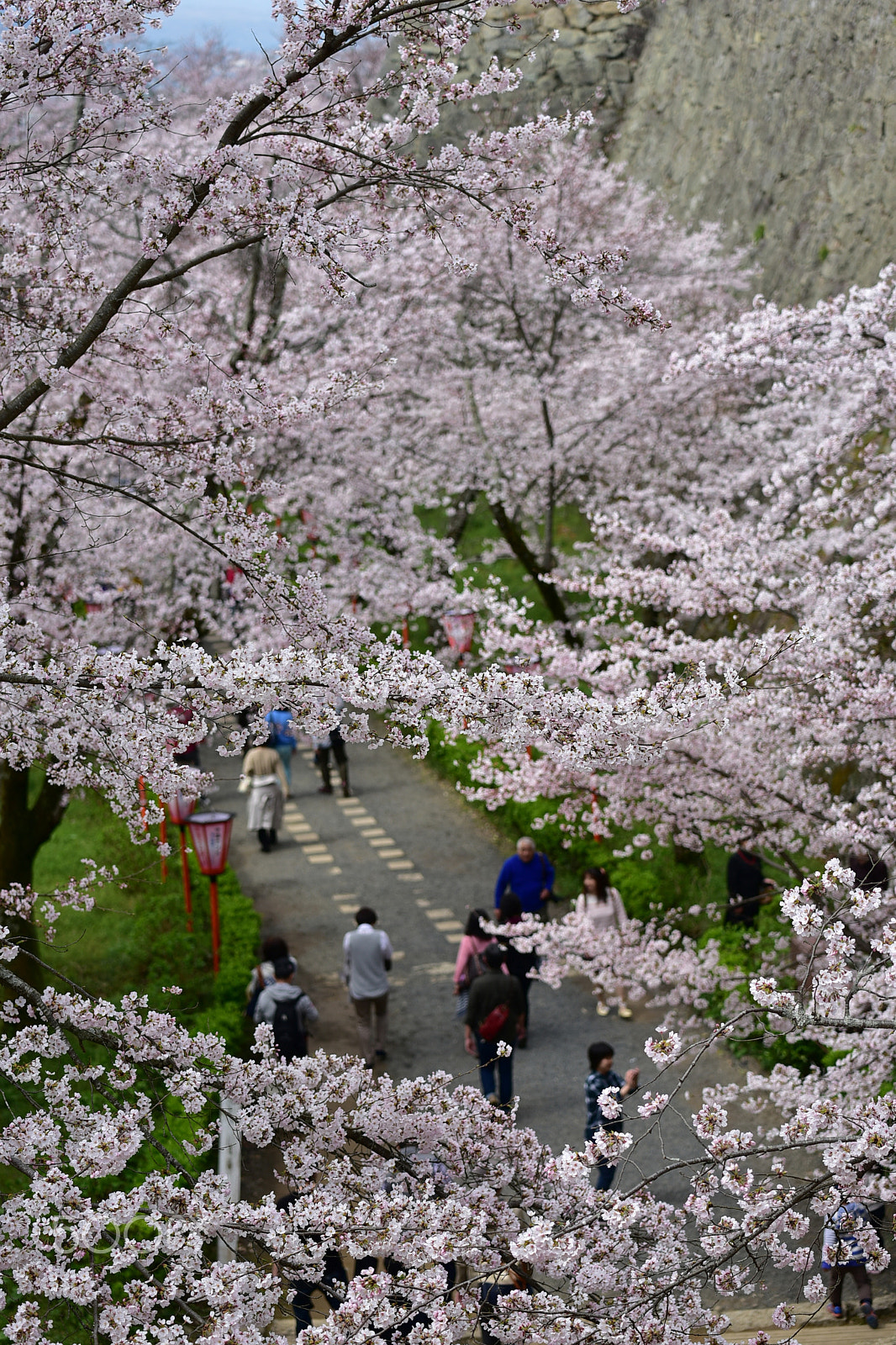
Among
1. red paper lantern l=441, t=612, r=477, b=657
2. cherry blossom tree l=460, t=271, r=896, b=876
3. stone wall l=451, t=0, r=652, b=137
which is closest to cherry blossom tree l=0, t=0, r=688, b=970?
cherry blossom tree l=460, t=271, r=896, b=876

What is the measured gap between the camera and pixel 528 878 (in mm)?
11469

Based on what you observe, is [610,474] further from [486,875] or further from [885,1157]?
[885,1157]

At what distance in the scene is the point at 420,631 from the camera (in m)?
23.0

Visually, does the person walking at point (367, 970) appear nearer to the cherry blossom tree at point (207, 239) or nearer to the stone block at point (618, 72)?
the cherry blossom tree at point (207, 239)

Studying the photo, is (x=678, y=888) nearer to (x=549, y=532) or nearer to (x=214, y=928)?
(x=549, y=532)

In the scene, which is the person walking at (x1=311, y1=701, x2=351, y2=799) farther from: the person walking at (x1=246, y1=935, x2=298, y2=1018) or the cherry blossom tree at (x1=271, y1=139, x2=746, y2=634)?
the person walking at (x1=246, y1=935, x2=298, y2=1018)

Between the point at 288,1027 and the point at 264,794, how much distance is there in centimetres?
684

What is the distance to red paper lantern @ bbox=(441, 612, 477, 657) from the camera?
53.9 feet

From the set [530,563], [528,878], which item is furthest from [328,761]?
[528,878]

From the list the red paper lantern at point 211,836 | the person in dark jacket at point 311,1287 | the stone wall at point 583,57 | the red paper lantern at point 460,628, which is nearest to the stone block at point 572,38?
the stone wall at point 583,57

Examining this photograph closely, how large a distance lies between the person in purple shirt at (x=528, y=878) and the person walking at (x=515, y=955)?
45 centimetres

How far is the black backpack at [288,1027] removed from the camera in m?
9.05

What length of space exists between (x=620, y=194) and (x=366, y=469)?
10.8 meters

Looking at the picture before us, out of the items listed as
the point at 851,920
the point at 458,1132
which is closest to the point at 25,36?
the point at 458,1132
